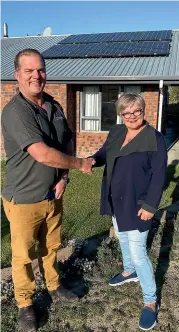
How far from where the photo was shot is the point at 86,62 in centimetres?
A: 1086

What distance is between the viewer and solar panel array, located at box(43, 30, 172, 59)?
10719 mm


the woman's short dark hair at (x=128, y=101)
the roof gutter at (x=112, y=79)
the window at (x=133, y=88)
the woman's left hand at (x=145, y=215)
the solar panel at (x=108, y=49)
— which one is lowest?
the woman's left hand at (x=145, y=215)

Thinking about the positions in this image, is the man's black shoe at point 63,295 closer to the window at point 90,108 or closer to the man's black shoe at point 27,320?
the man's black shoe at point 27,320

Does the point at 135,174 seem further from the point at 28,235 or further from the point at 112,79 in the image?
the point at 112,79

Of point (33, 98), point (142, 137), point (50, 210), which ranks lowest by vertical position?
point (50, 210)

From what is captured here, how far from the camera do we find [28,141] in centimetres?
229

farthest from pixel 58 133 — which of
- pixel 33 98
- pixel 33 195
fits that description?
pixel 33 195

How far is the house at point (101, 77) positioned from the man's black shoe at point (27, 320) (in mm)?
7483

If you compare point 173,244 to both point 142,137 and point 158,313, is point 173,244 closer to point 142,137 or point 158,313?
point 158,313

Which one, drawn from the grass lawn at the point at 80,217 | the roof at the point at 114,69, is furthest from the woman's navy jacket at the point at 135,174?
the roof at the point at 114,69

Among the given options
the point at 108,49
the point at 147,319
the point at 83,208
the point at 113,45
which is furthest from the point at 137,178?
the point at 113,45

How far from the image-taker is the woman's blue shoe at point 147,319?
278 centimetres

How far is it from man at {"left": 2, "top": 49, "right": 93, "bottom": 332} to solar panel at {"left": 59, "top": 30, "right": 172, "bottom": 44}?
1045 cm

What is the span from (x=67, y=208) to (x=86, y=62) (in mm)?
6562
